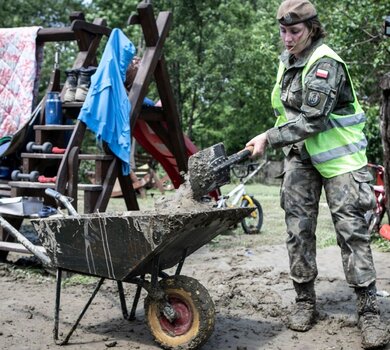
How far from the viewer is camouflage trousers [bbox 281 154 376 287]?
346cm

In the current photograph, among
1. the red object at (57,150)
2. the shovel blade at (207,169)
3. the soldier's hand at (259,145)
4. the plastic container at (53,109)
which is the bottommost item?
the red object at (57,150)

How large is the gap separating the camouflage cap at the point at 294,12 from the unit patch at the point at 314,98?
17.2 inches

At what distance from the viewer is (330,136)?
352 cm

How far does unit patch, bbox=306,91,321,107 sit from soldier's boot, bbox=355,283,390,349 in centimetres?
107

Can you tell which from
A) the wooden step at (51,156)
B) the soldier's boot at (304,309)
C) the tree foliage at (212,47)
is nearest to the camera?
the soldier's boot at (304,309)

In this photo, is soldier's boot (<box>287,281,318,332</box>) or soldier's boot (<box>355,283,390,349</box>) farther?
soldier's boot (<box>287,281,318,332</box>)

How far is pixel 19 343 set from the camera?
3471 millimetres

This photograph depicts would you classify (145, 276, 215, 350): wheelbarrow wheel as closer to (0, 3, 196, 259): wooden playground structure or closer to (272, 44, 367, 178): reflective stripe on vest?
(272, 44, 367, 178): reflective stripe on vest

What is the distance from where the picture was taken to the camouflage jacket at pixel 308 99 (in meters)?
3.36

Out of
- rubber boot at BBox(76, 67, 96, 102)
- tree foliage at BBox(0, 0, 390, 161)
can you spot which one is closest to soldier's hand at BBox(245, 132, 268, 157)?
rubber boot at BBox(76, 67, 96, 102)

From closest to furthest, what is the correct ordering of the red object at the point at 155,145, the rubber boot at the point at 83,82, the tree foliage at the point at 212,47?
the rubber boot at the point at 83,82 < the red object at the point at 155,145 < the tree foliage at the point at 212,47

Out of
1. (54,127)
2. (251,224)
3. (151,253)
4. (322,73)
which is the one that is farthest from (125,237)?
(251,224)

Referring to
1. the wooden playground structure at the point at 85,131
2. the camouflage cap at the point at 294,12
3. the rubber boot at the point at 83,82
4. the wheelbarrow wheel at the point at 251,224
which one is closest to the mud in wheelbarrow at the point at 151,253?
the camouflage cap at the point at 294,12

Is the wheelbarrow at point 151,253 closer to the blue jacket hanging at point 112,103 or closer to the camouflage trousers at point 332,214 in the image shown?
the camouflage trousers at point 332,214
